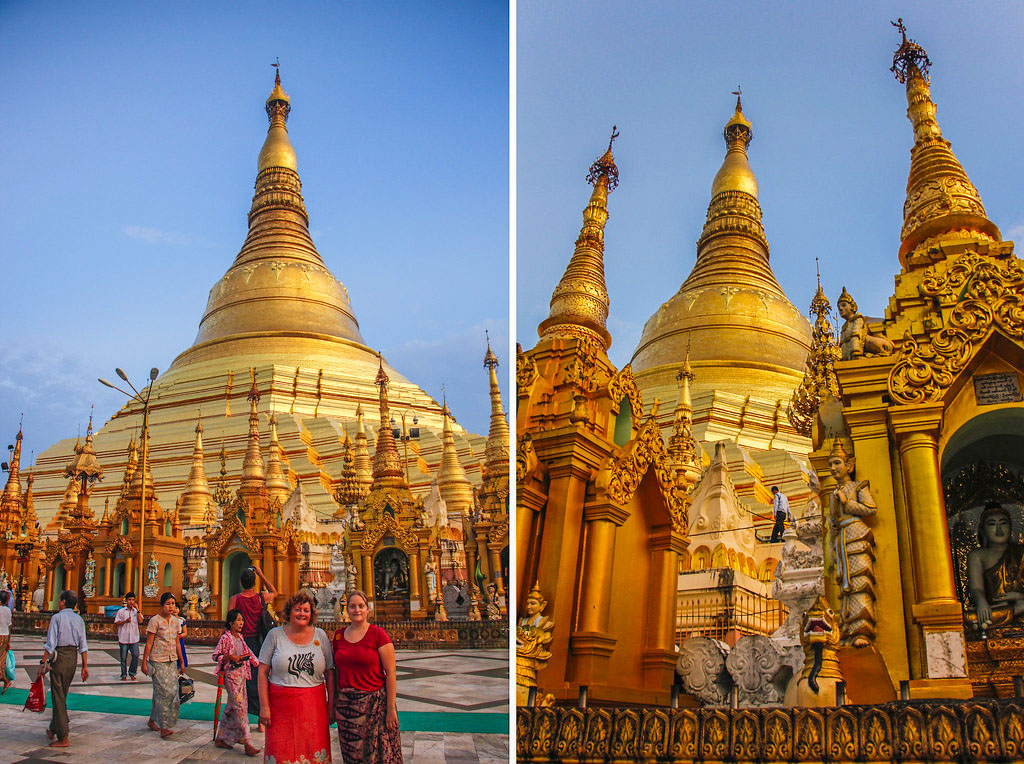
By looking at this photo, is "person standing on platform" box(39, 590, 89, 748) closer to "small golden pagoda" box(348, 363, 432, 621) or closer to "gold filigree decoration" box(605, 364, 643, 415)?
"gold filigree decoration" box(605, 364, 643, 415)

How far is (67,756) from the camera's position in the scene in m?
5.89

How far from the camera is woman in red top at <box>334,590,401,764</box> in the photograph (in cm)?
448

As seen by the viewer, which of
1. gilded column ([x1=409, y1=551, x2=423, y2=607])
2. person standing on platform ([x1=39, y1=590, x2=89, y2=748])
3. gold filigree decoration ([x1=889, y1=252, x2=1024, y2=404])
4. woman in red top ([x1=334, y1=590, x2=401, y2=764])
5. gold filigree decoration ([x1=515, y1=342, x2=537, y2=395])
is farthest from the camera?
gilded column ([x1=409, y1=551, x2=423, y2=607])

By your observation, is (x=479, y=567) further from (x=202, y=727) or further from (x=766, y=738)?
(x=766, y=738)

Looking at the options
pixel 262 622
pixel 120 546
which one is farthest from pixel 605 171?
pixel 120 546

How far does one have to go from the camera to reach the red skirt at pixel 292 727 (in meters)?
4.52

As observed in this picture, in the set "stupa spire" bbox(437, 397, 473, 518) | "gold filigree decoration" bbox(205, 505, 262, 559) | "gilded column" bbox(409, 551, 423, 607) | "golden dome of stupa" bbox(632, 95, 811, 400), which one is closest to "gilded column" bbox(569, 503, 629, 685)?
"gilded column" bbox(409, 551, 423, 607)

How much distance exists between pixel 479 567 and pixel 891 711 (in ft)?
42.9

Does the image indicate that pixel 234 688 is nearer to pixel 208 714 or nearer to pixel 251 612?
pixel 251 612

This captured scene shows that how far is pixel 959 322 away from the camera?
643 centimetres

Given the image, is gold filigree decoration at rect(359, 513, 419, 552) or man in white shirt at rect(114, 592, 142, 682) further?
gold filigree decoration at rect(359, 513, 419, 552)

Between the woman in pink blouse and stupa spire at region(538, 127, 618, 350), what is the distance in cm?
343

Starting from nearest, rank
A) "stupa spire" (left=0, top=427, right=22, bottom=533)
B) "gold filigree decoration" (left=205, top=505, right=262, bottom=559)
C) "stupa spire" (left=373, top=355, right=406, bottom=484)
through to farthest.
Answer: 1. "stupa spire" (left=373, top=355, right=406, bottom=484)
2. "gold filigree decoration" (left=205, top=505, right=262, bottom=559)
3. "stupa spire" (left=0, top=427, right=22, bottom=533)

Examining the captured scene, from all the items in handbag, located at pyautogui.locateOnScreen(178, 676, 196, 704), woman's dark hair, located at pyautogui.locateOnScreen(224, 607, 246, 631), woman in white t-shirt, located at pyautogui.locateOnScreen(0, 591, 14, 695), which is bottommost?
handbag, located at pyautogui.locateOnScreen(178, 676, 196, 704)
